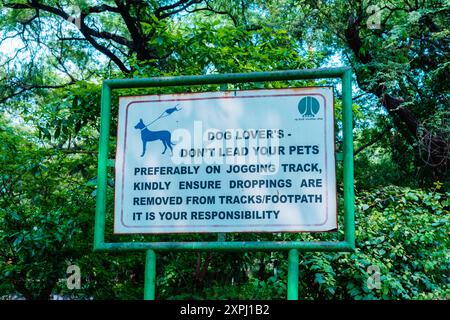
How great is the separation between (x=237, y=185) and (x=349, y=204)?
671mm

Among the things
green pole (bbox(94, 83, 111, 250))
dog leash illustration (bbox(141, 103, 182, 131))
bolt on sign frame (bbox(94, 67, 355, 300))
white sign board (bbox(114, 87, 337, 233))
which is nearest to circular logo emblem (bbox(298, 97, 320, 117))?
white sign board (bbox(114, 87, 337, 233))

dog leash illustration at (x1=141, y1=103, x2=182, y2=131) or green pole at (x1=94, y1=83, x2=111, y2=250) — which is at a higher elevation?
dog leash illustration at (x1=141, y1=103, x2=182, y2=131)

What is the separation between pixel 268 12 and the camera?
1155 centimetres

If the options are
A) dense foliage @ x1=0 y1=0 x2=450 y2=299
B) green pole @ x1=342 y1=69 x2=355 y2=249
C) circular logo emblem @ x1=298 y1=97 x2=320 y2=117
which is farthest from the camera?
dense foliage @ x1=0 y1=0 x2=450 y2=299

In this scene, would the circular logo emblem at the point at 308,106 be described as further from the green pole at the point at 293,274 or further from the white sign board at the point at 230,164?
the green pole at the point at 293,274

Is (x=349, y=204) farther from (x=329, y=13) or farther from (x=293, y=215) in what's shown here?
(x=329, y=13)

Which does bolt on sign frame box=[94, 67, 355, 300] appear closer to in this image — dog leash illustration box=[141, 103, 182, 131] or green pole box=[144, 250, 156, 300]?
green pole box=[144, 250, 156, 300]

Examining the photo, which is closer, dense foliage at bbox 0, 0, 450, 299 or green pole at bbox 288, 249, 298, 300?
green pole at bbox 288, 249, 298, 300

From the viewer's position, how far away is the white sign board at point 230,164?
293 centimetres

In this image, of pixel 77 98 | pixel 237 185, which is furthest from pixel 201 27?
pixel 237 185

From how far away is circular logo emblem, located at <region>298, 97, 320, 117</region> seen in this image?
3.01 metres

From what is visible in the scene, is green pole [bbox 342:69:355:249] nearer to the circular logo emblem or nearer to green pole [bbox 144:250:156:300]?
the circular logo emblem

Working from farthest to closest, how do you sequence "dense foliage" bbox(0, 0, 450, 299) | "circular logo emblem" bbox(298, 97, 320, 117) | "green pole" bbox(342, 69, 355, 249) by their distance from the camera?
1. "dense foliage" bbox(0, 0, 450, 299)
2. "circular logo emblem" bbox(298, 97, 320, 117)
3. "green pole" bbox(342, 69, 355, 249)
